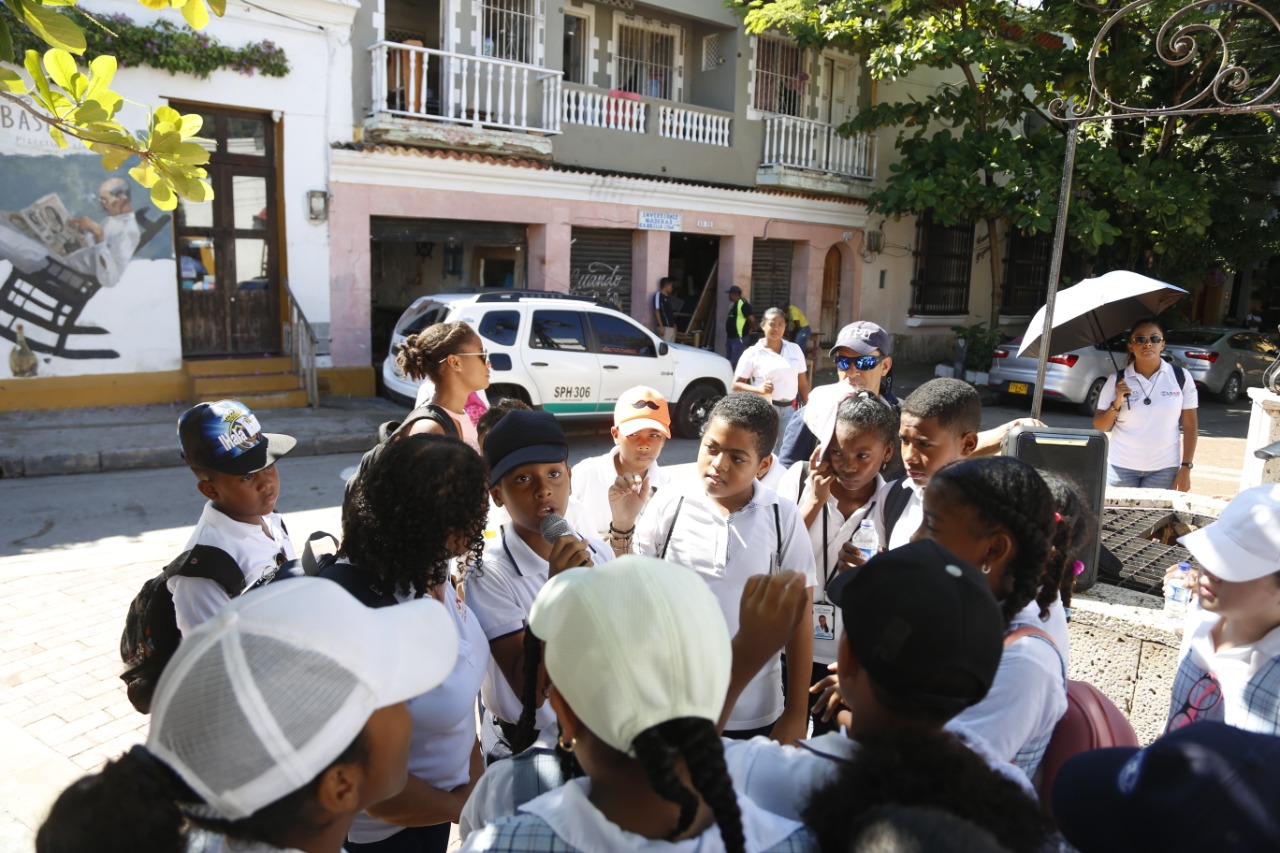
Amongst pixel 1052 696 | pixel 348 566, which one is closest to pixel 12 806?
pixel 348 566

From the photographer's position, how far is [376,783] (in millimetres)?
1367

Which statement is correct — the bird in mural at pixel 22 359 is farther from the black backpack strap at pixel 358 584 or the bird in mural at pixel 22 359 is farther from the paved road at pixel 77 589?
the black backpack strap at pixel 358 584

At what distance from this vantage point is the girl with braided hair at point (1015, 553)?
179 centimetres

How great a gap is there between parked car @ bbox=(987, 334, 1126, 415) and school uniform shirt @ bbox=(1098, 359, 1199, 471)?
8.82m

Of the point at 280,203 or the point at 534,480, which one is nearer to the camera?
the point at 534,480

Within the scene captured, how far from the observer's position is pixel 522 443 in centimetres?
261

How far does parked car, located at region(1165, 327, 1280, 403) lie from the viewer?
637 inches

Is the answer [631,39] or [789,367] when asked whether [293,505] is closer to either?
[789,367]

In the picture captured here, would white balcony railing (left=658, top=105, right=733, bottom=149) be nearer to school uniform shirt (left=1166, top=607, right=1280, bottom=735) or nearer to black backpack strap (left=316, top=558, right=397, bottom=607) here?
school uniform shirt (left=1166, top=607, right=1280, bottom=735)

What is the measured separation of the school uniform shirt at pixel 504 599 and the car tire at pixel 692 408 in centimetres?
919

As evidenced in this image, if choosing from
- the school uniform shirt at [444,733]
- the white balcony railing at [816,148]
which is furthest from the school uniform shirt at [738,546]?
the white balcony railing at [816,148]

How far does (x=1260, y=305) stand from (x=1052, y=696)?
31418mm

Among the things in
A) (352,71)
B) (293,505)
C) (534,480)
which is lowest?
(293,505)

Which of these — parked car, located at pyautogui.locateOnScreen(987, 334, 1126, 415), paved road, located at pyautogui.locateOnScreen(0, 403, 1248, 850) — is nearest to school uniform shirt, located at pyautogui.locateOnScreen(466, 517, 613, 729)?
paved road, located at pyautogui.locateOnScreen(0, 403, 1248, 850)
